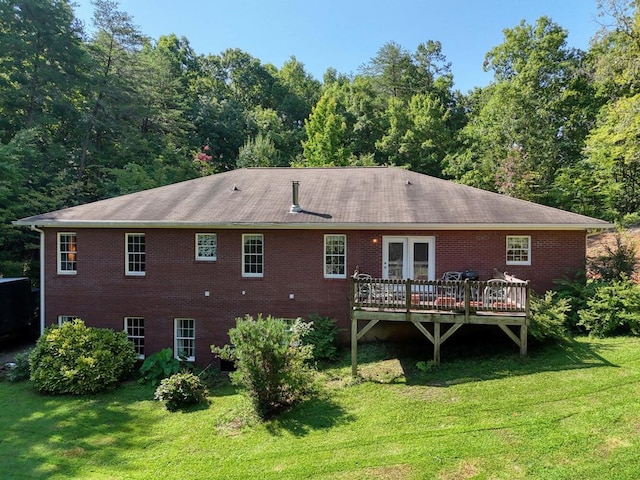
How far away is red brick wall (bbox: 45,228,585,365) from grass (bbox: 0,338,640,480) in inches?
107

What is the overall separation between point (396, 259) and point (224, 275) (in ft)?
18.9

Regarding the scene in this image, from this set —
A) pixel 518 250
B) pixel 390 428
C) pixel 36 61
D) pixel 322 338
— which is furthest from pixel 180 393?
pixel 36 61

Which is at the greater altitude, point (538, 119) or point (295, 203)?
point (538, 119)

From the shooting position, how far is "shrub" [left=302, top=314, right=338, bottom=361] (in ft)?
36.9

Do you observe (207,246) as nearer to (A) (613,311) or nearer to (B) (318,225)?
(B) (318,225)

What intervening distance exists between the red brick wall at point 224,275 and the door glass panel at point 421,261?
0.37 meters

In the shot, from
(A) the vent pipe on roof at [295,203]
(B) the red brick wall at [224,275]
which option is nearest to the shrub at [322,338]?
(B) the red brick wall at [224,275]

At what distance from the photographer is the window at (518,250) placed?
38.6 feet

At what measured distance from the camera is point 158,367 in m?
11.5

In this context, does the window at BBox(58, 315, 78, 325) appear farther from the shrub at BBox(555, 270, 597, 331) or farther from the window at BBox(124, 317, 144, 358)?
the shrub at BBox(555, 270, 597, 331)

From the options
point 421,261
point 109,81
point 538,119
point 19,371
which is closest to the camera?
point 19,371

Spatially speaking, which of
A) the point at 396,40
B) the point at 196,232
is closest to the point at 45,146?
the point at 196,232

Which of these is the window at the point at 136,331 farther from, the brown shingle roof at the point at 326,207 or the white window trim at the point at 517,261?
the white window trim at the point at 517,261

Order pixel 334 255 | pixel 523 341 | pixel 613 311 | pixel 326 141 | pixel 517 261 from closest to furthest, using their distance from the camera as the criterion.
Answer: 1. pixel 523 341
2. pixel 613 311
3. pixel 517 261
4. pixel 334 255
5. pixel 326 141
